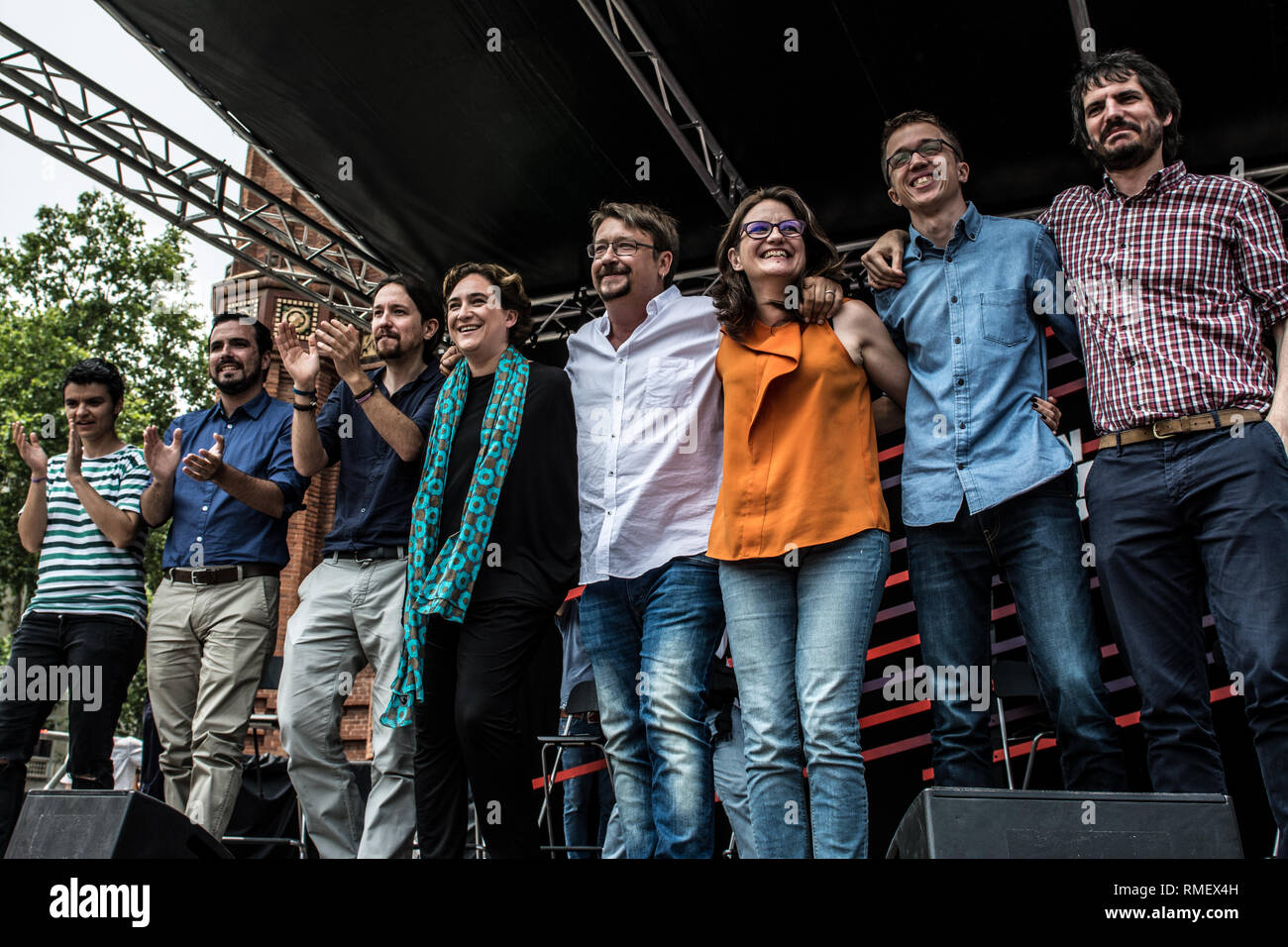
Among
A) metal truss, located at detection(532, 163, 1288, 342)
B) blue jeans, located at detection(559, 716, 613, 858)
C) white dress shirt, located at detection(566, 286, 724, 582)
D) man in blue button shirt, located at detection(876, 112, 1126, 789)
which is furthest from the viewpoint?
metal truss, located at detection(532, 163, 1288, 342)

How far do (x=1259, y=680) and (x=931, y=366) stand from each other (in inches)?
42.4

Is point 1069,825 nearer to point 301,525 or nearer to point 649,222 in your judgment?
point 649,222

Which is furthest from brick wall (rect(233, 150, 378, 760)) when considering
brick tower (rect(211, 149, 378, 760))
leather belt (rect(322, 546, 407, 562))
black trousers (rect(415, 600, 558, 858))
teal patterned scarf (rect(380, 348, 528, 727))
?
black trousers (rect(415, 600, 558, 858))

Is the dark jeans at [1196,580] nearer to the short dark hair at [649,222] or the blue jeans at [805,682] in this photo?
the blue jeans at [805,682]

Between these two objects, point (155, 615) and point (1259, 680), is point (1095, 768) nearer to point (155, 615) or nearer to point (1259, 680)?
point (1259, 680)

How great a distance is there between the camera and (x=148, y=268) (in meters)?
22.0

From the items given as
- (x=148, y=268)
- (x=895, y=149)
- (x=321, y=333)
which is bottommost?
(x=321, y=333)

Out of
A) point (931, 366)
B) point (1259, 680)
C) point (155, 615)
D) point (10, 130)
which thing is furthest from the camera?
point (10, 130)

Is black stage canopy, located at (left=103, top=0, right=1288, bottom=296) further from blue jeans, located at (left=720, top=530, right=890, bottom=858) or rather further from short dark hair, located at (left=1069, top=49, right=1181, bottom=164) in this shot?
blue jeans, located at (left=720, top=530, right=890, bottom=858)

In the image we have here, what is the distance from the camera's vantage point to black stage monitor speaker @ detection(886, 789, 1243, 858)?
167 centimetres

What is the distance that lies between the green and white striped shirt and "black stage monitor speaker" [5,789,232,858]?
200 cm

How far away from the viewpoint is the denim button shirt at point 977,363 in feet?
8.56
